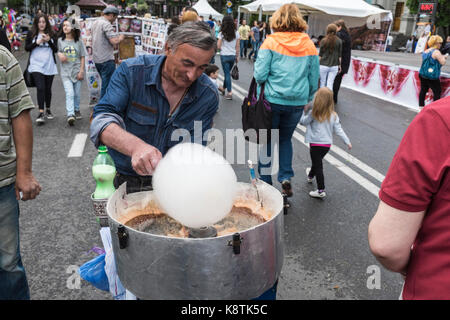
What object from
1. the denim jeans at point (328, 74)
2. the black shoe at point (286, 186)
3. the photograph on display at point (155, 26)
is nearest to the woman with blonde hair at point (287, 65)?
the black shoe at point (286, 186)

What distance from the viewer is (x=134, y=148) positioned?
1606 mm

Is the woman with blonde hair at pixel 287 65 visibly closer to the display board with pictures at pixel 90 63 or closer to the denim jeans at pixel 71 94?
the denim jeans at pixel 71 94

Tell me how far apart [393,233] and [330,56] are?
336 inches

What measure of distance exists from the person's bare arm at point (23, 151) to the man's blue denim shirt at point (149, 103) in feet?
1.61

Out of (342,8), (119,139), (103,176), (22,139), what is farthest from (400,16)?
(119,139)

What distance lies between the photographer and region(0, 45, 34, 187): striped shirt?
201 centimetres

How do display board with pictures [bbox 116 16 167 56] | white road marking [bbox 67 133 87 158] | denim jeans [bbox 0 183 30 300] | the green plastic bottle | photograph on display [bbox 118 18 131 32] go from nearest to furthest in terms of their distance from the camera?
denim jeans [bbox 0 183 30 300] → the green plastic bottle → white road marking [bbox 67 133 87 158] → display board with pictures [bbox 116 16 167 56] → photograph on display [bbox 118 18 131 32]

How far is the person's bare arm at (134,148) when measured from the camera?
149 centimetres

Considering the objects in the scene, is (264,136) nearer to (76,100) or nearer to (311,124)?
(311,124)

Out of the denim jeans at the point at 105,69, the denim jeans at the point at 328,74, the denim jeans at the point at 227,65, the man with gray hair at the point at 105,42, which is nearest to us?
the man with gray hair at the point at 105,42

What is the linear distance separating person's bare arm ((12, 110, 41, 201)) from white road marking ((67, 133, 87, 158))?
3287 mm

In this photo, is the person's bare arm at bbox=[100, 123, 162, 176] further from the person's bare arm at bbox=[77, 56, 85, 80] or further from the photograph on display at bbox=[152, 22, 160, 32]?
the photograph on display at bbox=[152, 22, 160, 32]

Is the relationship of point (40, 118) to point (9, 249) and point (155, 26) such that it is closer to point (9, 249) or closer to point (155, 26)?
point (155, 26)

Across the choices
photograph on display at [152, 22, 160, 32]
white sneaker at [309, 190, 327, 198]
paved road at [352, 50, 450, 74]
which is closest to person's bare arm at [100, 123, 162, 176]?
white sneaker at [309, 190, 327, 198]
